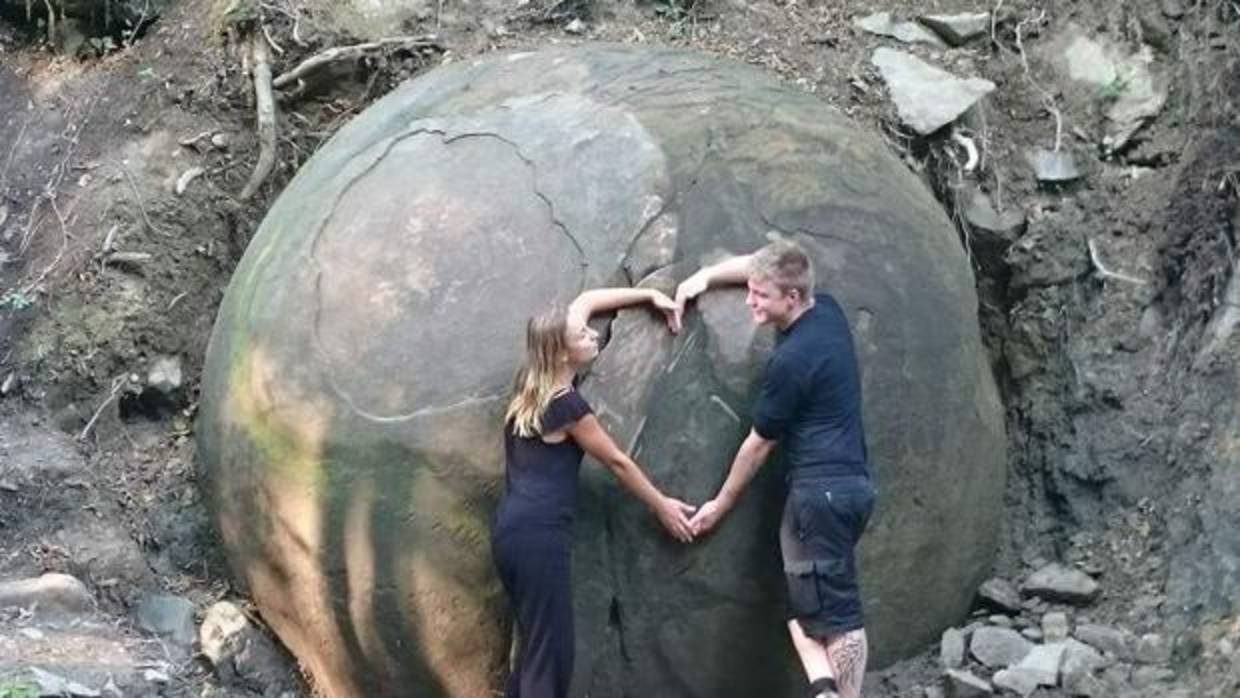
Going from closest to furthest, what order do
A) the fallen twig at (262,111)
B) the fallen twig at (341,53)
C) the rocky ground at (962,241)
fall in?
the rocky ground at (962,241), the fallen twig at (262,111), the fallen twig at (341,53)

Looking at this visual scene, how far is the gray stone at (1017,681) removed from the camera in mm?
5480

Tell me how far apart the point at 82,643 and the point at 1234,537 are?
3495 millimetres

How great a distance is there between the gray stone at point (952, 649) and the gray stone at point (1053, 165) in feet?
6.36

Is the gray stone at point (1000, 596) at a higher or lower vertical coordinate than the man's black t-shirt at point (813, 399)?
lower

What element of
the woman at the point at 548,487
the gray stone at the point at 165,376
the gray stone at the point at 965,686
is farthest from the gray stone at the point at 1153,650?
the gray stone at the point at 165,376

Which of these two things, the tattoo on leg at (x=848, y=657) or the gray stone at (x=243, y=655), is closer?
the tattoo on leg at (x=848, y=657)

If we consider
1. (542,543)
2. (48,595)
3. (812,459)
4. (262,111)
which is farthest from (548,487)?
(262,111)

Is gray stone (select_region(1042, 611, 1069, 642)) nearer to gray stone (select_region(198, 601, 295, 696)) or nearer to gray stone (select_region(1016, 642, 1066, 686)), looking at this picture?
gray stone (select_region(1016, 642, 1066, 686))

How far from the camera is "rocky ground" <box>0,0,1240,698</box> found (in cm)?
572

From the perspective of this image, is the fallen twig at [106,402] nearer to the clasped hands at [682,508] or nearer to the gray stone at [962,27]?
the clasped hands at [682,508]

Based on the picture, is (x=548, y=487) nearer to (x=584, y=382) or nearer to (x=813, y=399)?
(x=584, y=382)

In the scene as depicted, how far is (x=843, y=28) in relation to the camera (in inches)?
292

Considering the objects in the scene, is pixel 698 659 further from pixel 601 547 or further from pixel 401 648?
pixel 401 648

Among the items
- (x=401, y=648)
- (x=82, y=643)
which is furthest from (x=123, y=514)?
(x=401, y=648)
